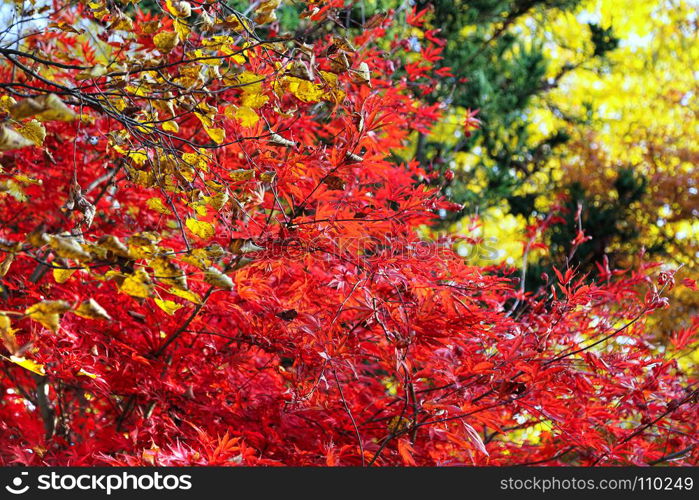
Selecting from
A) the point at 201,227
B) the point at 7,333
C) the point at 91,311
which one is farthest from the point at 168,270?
the point at 201,227

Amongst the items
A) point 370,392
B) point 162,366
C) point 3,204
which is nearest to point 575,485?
point 370,392

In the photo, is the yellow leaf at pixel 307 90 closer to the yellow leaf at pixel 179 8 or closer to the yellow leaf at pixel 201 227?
the yellow leaf at pixel 179 8

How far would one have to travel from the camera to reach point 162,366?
296cm

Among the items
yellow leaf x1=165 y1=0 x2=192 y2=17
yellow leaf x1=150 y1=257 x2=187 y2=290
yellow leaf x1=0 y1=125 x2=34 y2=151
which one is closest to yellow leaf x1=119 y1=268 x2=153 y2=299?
yellow leaf x1=150 y1=257 x2=187 y2=290

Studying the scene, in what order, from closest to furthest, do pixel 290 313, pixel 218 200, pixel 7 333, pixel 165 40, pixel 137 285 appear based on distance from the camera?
pixel 7 333 < pixel 137 285 < pixel 165 40 < pixel 218 200 < pixel 290 313

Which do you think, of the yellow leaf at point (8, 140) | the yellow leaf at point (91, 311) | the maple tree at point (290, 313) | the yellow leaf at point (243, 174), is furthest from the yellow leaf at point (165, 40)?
the yellow leaf at point (91, 311)

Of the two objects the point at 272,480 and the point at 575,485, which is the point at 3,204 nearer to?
the point at 272,480

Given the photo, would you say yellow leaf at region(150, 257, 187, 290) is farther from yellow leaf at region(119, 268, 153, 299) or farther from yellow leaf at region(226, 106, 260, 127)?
yellow leaf at region(226, 106, 260, 127)

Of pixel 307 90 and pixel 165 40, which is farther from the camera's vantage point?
pixel 307 90

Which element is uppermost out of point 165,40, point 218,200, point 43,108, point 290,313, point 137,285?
point 165,40

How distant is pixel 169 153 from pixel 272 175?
38cm

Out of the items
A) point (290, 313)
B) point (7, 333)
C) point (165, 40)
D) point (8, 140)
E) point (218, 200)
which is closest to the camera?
point (8, 140)

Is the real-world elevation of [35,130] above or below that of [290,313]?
above

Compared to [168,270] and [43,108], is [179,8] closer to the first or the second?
[43,108]
